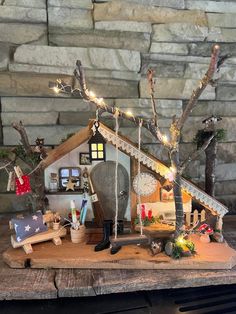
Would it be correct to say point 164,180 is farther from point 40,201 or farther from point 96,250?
point 40,201

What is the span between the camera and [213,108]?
1443mm

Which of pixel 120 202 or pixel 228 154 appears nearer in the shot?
pixel 120 202

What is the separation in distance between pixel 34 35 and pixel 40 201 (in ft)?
2.37

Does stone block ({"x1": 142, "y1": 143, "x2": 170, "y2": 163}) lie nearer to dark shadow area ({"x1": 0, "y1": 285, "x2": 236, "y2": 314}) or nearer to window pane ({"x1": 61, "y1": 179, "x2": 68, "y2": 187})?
window pane ({"x1": 61, "y1": 179, "x2": 68, "y2": 187})

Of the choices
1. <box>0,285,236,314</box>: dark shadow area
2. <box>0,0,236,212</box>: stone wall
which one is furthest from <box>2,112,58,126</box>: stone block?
<box>0,285,236,314</box>: dark shadow area

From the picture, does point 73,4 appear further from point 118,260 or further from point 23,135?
point 118,260

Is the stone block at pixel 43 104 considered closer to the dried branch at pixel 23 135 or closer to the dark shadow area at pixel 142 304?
the dried branch at pixel 23 135

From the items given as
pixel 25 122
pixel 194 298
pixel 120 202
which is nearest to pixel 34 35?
pixel 25 122

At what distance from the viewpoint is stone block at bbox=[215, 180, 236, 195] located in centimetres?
150

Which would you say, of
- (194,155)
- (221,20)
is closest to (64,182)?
(194,155)

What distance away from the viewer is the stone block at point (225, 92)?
1.43 meters

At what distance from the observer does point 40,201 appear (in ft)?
3.69

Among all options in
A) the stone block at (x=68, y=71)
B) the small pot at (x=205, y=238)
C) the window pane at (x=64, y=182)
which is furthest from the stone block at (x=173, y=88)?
the small pot at (x=205, y=238)

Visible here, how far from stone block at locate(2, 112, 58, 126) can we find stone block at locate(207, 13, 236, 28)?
2.74ft
